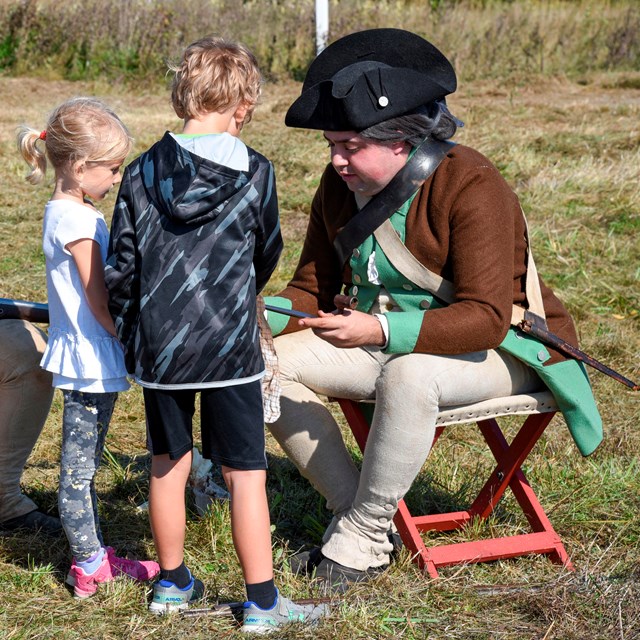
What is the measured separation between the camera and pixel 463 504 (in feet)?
12.2

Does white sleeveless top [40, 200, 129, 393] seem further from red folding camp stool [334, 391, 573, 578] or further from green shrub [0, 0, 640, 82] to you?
green shrub [0, 0, 640, 82]

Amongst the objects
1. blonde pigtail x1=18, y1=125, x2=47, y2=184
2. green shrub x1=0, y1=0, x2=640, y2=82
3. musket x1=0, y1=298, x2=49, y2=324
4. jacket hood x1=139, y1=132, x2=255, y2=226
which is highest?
jacket hood x1=139, y1=132, x2=255, y2=226

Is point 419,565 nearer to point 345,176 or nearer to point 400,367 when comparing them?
point 400,367

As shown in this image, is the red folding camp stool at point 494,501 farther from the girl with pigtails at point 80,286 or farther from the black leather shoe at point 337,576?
the girl with pigtails at point 80,286

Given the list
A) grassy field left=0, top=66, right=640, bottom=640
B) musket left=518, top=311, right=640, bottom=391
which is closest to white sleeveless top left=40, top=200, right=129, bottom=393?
grassy field left=0, top=66, right=640, bottom=640

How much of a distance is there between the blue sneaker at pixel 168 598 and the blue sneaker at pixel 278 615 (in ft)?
0.63

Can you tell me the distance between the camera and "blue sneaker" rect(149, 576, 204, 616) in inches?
110

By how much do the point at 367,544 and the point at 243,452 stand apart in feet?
2.04

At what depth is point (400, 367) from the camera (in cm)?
296

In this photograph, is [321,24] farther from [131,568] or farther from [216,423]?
[216,423]

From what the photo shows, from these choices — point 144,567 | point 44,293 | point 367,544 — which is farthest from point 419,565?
point 44,293

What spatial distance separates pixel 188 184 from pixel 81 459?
2.97ft

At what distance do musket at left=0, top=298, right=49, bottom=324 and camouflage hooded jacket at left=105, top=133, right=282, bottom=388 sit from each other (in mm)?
550

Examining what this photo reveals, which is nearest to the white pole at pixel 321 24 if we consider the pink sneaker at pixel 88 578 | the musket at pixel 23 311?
the musket at pixel 23 311
